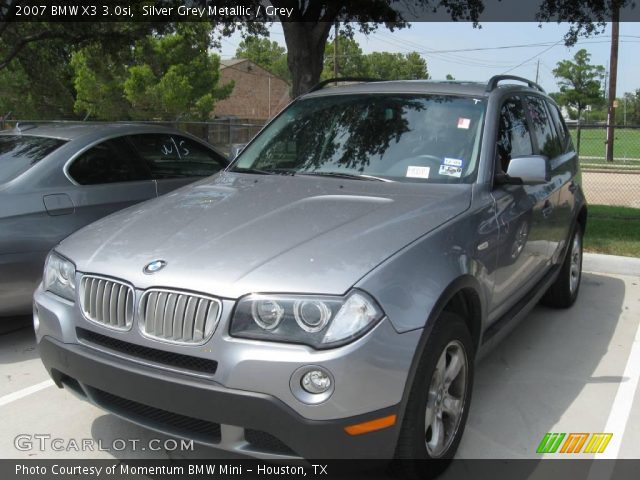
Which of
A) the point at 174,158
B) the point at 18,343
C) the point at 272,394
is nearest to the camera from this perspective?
the point at 272,394

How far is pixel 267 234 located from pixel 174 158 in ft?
10.3

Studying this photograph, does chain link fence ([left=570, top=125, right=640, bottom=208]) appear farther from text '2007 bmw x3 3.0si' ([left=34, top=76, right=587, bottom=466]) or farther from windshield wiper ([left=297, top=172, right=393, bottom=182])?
windshield wiper ([left=297, top=172, right=393, bottom=182])

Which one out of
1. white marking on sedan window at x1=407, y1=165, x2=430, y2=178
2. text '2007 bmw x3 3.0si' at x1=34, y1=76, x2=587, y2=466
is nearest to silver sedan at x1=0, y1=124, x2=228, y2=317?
text '2007 bmw x3 3.0si' at x1=34, y1=76, x2=587, y2=466

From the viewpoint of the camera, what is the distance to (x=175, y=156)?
18.7ft

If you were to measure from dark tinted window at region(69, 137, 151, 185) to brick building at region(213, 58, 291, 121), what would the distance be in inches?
1886

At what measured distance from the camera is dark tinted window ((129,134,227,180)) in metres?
5.46

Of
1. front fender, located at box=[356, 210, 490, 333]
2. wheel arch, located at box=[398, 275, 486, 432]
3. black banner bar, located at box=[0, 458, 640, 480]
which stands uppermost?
front fender, located at box=[356, 210, 490, 333]

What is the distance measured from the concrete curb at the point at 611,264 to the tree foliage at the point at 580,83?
64.6m

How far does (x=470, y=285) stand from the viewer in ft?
9.74

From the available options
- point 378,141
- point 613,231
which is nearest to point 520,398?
point 378,141

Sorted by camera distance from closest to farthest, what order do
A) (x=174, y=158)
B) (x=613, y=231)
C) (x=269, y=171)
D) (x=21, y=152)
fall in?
(x=269, y=171) → (x=21, y=152) → (x=174, y=158) → (x=613, y=231)

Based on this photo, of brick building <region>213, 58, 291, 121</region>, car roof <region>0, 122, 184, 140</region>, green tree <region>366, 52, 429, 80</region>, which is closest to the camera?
car roof <region>0, 122, 184, 140</region>

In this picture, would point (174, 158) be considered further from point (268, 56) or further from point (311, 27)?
point (268, 56)

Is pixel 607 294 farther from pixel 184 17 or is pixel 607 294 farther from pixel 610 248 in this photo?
pixel 184 17
